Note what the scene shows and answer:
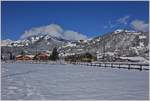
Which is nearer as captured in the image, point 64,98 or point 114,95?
point 64,98

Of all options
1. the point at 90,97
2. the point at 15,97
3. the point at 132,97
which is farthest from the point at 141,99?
the point at 15,97

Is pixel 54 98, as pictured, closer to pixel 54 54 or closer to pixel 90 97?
pixel 90 97

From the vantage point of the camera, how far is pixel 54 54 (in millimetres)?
153125

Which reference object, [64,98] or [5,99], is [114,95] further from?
[5,99]

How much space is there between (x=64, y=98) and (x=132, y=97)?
315 cm

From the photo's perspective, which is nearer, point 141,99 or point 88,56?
point 141,99

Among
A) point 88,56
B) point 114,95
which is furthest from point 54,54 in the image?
point 114,95

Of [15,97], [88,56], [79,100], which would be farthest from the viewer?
[88,56]

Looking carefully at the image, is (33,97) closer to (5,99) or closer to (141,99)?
(5,99)

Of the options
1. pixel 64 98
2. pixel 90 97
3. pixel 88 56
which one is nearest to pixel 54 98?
pixel 64 98

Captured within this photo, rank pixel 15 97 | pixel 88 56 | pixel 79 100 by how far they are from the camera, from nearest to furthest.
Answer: pixel 79 100
pixel 15 97
pixel 88 56

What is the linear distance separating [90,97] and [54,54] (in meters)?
138

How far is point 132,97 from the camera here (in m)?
15.4

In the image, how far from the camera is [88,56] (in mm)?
151500
